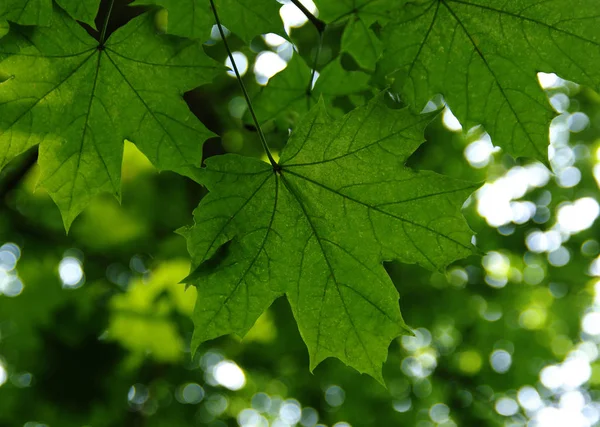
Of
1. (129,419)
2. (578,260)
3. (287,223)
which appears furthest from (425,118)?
(578,260)

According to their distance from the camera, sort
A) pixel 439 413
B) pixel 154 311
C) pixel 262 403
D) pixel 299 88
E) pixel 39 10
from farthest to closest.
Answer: pixel 262 403, pixel 439 413, pixel 154 311, pixel 299 88, pixel 39 10

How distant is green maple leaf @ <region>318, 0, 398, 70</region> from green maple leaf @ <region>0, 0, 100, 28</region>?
29.5 inches

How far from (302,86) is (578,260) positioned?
616cm

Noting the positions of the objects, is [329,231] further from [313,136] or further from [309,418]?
[309,418]

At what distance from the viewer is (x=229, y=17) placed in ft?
6.25

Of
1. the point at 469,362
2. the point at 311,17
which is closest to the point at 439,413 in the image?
the point at 469,362

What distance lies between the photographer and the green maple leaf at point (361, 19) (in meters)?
1.98

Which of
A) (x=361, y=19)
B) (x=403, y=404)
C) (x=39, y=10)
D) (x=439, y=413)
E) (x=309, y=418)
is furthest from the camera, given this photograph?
(x=439, y=413)

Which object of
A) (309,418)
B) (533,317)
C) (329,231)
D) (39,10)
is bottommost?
(329,231)

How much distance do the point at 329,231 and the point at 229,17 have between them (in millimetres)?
786

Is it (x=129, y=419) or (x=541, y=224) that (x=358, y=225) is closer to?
(x=129, y=419)

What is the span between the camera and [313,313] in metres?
1.96

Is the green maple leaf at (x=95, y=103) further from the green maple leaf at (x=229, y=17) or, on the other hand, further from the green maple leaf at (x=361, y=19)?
the green maple leaf at (x=361, y=19)

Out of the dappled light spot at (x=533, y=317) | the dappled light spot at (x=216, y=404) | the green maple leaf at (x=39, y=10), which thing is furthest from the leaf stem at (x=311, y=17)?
the dappled light spot at (x=533, y=317)
